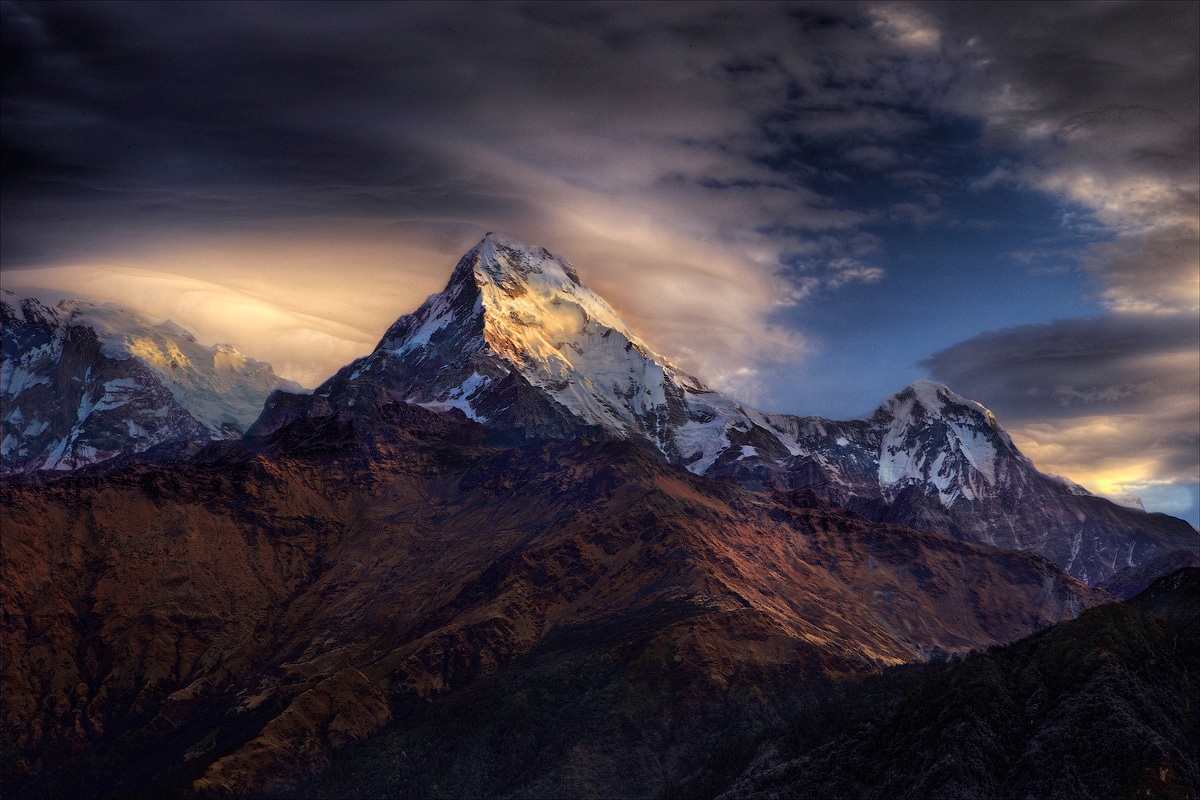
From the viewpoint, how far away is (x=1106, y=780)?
647 ft

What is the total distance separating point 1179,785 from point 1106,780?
1080 centimetres

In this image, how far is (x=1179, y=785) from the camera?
19425 centimetres
